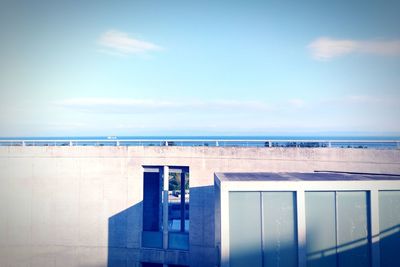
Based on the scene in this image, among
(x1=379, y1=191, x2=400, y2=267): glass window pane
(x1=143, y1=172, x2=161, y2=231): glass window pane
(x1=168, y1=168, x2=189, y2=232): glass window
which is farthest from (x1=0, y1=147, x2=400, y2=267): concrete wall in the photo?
(x1=379, y1=191, x2=400, y2=267): glass window pane

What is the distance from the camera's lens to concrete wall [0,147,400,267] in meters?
18.0

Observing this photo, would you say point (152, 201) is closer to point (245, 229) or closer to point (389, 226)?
point (245, 229)

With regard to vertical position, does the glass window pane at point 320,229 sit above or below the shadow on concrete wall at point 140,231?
above

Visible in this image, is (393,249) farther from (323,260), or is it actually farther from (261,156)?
(261,156)

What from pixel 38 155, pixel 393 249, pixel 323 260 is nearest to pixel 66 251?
pixel 38 155

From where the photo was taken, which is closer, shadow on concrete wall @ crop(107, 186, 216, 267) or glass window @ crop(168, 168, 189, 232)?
shadow on concrete wall @ crop(107, 186, 216, 267)

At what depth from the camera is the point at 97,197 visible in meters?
19.2

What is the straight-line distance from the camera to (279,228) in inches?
416

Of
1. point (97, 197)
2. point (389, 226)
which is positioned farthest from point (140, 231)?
point (389, 226)

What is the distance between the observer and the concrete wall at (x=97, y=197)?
17953 millimetres

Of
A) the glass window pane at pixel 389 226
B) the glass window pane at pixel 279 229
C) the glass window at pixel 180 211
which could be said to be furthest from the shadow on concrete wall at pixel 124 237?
the glass window pane at pixel 389 226

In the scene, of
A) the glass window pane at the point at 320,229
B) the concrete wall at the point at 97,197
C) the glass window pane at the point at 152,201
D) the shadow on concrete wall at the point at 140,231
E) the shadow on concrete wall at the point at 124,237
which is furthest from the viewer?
the glass window pane at the point at 152,201

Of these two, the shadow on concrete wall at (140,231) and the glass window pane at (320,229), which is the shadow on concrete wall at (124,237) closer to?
the shadow on concrete wall at (140,231)

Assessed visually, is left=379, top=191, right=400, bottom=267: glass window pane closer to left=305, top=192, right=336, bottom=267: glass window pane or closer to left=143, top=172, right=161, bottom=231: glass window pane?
left=305, top=192, right=336, bottom=267: glass window pane
